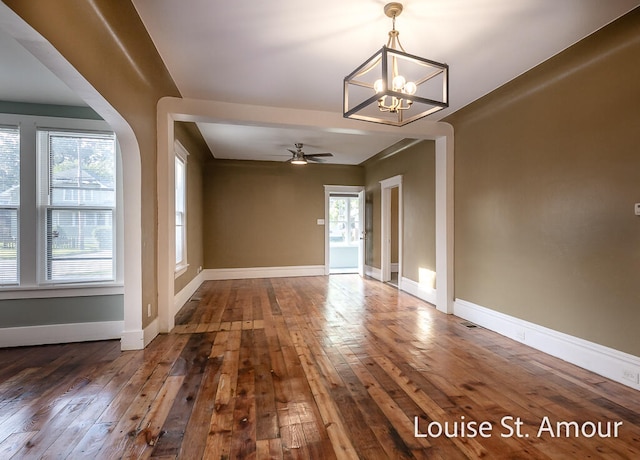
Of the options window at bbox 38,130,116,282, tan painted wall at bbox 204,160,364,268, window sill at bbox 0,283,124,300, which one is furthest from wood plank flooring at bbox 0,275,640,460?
tan painted wall at bbox 204,160,364,268

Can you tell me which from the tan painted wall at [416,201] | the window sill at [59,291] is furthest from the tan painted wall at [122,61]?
the tan painted wall at [416,201]

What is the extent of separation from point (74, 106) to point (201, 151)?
2.80 meters

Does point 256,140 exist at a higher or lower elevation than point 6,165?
higher

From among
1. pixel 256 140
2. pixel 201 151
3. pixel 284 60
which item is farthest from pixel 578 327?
pixel 201 151

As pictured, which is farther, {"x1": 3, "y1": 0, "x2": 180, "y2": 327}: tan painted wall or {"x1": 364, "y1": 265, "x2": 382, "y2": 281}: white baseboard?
{"x1": 364, "y1": 265, "x2": 382, "y2": 281}: white baseboard

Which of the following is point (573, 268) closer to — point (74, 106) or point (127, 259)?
point (127, 259)

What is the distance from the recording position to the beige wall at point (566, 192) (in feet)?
7.52

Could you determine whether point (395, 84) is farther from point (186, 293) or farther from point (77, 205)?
point (186, 293)

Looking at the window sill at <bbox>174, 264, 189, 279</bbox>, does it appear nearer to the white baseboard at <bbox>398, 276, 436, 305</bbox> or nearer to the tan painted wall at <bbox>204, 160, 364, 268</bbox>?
the tan painted wall at <bbox>204, 160, 364, 268</bbox>

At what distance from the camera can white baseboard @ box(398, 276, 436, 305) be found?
15.4ft

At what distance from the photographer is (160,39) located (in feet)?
8.07

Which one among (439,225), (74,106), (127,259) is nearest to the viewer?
(127,259)

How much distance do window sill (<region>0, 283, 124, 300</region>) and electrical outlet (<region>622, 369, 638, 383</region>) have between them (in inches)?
179

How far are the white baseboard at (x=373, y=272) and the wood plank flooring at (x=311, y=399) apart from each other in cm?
321
